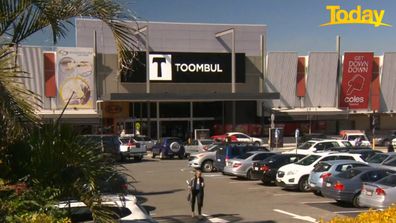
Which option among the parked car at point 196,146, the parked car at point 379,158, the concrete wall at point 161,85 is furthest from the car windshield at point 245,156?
the concrete wall at point 161,85

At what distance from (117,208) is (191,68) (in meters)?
53.4

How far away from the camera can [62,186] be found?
20.7 feet

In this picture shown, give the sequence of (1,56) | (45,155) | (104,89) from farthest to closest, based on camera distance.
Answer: (104,89) → (1,56) → (45,155)

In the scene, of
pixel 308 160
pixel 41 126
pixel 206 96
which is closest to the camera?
pixel 41 126

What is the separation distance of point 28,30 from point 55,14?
39 centimetres

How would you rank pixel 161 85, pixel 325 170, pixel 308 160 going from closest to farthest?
pixel 325 170, pixel 308 160, pixel 161 85

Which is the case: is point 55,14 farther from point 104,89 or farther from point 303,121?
point 303,121

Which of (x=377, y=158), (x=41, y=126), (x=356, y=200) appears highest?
(x=41, y=126)

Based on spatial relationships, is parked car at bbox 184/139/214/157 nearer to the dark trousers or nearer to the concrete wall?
the concrete wall

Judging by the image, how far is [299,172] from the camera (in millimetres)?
23375

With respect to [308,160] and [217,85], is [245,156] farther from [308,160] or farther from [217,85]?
[217,85]

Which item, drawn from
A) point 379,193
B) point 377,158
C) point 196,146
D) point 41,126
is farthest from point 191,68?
point 41,126

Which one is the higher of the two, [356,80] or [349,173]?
[356,80]

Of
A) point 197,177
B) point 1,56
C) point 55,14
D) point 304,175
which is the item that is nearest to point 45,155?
point 1,56
